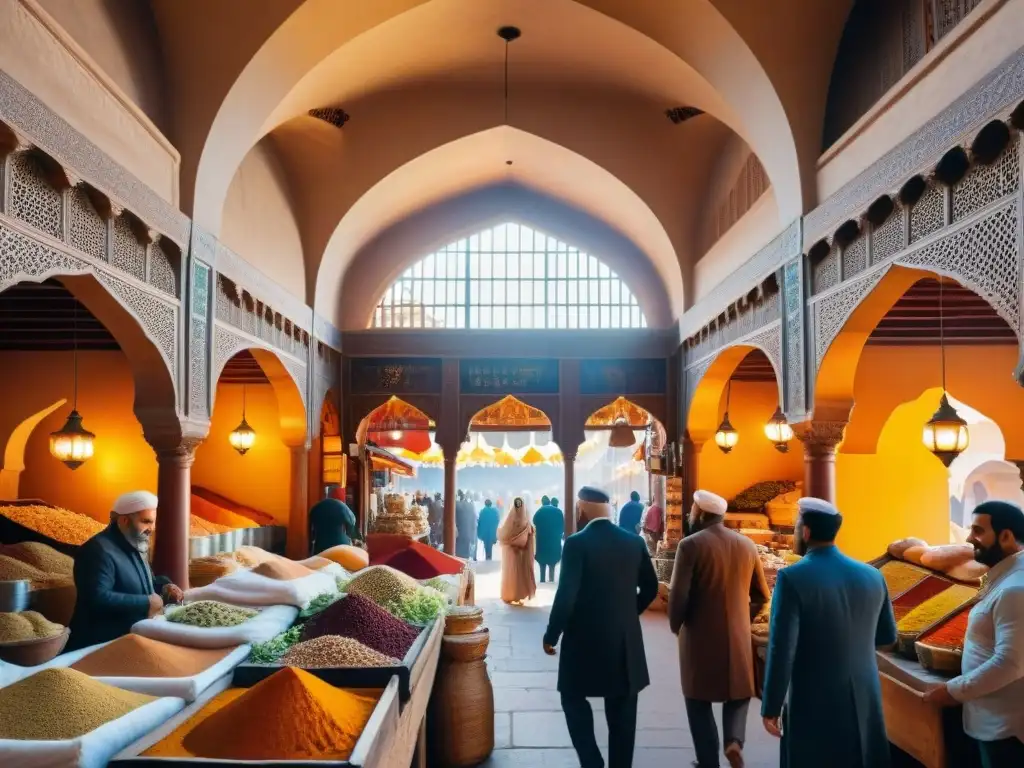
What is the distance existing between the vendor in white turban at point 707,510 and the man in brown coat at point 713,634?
0.11 ft

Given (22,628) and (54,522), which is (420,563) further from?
(54,522)

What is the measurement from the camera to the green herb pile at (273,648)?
3883 millimetres

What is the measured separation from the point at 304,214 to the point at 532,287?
13.4 feet

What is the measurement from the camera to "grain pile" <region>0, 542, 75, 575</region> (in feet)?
24.8

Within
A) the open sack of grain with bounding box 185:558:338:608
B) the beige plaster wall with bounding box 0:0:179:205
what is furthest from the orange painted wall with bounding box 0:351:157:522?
the open sack of grain with bounding box 185:558:338:608

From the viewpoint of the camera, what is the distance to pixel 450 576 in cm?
690

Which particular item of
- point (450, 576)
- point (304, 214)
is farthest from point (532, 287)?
point (450, 576)

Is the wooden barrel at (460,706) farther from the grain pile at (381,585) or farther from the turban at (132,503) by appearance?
the turban at (132,503)

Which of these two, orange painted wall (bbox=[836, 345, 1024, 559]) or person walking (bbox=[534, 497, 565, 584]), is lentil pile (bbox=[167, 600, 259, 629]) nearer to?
orange painted wall (bbox=[836, 345, 1024, 559])

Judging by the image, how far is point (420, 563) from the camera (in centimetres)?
705

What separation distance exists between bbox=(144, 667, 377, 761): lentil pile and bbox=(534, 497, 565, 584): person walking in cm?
1008

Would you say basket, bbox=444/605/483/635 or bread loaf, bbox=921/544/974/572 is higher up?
bread loaf, bbox=921/544/974/572

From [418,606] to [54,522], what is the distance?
5.64 metres

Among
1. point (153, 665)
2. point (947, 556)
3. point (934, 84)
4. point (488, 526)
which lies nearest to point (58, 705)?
point (153, 665)
